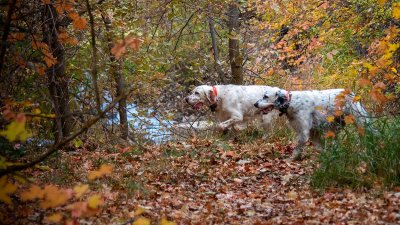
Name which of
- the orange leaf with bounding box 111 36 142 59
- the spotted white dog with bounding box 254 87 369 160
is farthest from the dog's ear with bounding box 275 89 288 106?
the orange leaf with bounding box 111 36 142 59

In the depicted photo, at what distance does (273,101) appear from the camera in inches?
327

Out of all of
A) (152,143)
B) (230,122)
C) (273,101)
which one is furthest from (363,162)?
(152,143)

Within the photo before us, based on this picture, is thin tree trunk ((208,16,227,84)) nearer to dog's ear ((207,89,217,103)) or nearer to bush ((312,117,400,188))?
dog's ear ((207,89,217,103))

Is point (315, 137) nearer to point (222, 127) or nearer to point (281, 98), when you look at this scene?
point (281, 98)

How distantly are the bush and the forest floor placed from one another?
177mm

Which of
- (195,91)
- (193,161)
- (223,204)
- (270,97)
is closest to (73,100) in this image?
(195,91)

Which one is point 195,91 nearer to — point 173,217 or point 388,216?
point 173,217

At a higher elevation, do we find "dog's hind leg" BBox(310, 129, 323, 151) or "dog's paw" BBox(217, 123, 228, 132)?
"dog's paw" BBox(217, 123, 228, 132)

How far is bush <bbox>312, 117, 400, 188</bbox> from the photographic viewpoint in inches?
226

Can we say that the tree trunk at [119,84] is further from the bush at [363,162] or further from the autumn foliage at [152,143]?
the bush at [363,162]

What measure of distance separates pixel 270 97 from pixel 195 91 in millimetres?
2289

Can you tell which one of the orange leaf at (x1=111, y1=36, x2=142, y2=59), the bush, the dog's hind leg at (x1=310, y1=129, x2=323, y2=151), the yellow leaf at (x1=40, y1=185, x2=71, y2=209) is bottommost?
the yellow leaf at (x1=40, y1=185, x2=71, y2=209)

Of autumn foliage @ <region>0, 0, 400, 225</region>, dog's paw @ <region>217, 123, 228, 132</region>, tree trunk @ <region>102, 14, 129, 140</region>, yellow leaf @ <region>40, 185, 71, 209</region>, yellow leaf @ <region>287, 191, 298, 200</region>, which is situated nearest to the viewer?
yellow leaf @ <region>40, 185, 71, 209</region>

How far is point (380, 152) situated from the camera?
5992mm
